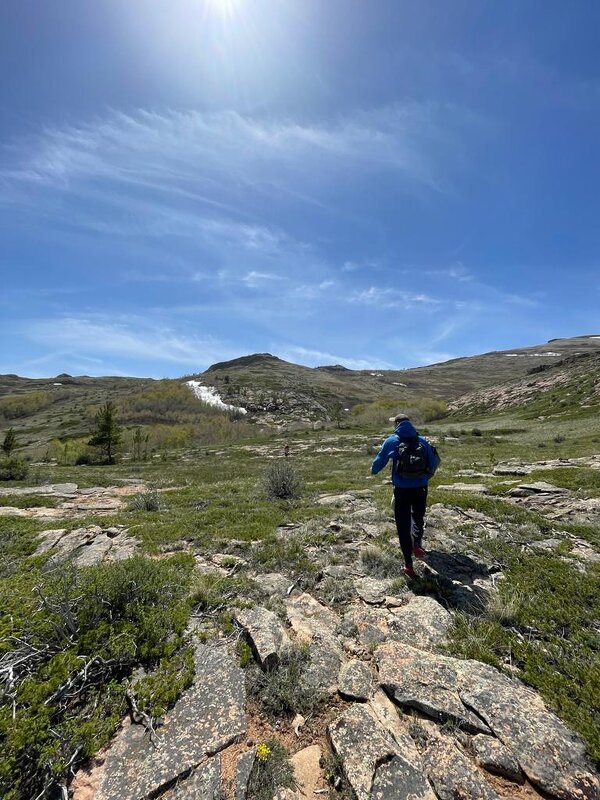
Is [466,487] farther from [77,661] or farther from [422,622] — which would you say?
[77,661]

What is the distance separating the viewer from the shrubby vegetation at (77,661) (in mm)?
3031

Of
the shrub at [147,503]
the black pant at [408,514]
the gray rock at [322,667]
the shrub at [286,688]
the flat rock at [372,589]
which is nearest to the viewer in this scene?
the shrub at [286,688]

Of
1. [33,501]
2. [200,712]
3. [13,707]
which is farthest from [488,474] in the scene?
[33,501]

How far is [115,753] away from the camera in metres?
3.24

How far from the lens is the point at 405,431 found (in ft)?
22.9

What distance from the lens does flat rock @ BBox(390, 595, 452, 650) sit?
4707mm

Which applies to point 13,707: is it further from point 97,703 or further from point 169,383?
point 169,383

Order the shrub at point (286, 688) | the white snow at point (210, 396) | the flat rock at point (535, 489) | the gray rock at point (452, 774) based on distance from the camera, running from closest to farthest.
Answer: the gray rock at point (452, 774)
the shrub at point (286, 688)
the flat rock at point (535, 489)
the white snow at point (210, 396)

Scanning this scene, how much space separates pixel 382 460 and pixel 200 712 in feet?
15.2

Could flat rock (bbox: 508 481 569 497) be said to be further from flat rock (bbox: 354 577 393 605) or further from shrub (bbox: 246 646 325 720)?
shrub (bbox: 246 646 325 720)

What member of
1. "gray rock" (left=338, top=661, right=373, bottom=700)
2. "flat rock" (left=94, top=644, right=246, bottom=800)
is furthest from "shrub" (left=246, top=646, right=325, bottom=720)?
"gray rock" (left=338, top=661, right=373, bottom=700)

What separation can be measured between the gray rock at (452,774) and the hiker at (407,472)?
3426 millimetres

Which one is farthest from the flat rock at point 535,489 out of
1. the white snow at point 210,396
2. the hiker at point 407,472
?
the white snow at point 210,396

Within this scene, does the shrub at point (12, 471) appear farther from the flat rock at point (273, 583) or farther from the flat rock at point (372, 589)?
the flat rock at point (372, 589)
